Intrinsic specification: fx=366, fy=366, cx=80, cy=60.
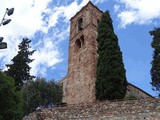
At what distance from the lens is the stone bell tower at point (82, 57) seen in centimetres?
3231

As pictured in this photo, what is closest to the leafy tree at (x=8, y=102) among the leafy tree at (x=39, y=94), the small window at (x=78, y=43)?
the leafy tree at (x=39, y=94)

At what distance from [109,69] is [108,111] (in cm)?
619

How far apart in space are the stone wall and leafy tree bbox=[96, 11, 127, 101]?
4.00 m

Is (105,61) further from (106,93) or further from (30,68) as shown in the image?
(30,68)

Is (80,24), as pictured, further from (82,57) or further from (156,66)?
(156,66)

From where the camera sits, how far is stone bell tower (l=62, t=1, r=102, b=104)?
32.3 m

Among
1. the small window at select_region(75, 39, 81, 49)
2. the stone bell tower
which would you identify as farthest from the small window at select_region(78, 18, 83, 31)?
the small window at select_region(75, 39, 81, 49)

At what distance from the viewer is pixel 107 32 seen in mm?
31016

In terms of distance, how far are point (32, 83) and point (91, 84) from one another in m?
5.08

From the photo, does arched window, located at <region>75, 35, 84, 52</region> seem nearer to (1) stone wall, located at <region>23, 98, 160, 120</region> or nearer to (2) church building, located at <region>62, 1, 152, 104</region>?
(2) church building, located at <region>62, 1, 152, 104</region>

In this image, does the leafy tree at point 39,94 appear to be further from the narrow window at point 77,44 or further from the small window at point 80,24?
the small window at point 80,24

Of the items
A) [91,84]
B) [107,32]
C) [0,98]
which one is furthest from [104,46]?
[0,98]

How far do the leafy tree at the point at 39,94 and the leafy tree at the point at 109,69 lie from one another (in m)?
4.75

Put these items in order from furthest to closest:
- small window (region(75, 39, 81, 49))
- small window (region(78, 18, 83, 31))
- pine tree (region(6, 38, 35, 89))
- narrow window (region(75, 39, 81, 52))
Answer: small window (region(78, 18, 83, 31)), small window (region(75, 39, 81, 49)), narrow window (region(75, 39, 81, 52)), pine tree (region(6, 38, 35, 89))
